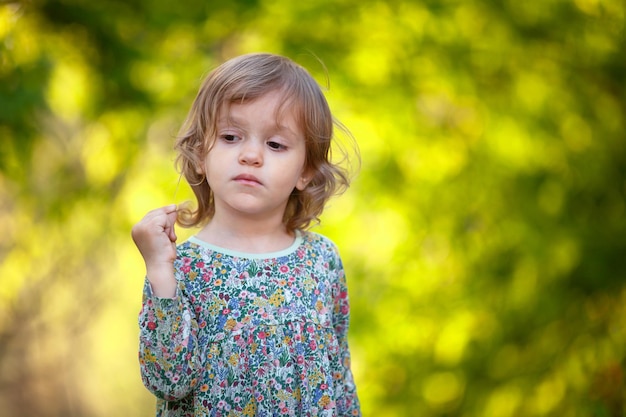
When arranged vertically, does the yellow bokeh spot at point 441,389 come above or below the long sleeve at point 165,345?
above

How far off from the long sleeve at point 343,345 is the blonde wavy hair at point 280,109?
5.8 inches

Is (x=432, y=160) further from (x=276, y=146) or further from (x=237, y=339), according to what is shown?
(x=237, y=339)

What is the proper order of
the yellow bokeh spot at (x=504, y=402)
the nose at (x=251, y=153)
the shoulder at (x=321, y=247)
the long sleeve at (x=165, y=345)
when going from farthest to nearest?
the yellow bokeh spot at (x=504, y=402)
the shoulder at (x=321, y=247)
the nose at (x=251, y=153)
the long sleeve at (x=165, y=345)

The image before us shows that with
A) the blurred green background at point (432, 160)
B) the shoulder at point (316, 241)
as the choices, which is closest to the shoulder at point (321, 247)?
the shoulder at point (316, 241)

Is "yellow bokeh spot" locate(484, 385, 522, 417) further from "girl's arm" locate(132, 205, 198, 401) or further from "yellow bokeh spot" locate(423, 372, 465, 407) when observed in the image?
"girl's arm" locate(132, 205, 198, 401)

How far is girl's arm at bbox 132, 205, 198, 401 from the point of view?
4.22ft

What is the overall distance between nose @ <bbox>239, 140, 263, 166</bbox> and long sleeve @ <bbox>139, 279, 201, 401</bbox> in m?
0.28

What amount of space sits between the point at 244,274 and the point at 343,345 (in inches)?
14.2

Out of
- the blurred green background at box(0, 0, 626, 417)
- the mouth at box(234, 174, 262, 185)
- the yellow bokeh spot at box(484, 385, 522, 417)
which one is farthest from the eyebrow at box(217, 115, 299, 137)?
the yellow bokeh spot at box(484, 385, 522, 417)

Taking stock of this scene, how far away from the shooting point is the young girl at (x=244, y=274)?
1.31 metres

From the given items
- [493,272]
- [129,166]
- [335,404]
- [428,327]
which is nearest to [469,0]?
[493,272]

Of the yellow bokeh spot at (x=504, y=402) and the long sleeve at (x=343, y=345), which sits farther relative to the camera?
the yellow bokeh spot at (x=504, y=402)

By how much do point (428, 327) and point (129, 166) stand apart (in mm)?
1507

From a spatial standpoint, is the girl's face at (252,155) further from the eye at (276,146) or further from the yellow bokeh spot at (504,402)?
the yellow bokeh spot at (504,402)
